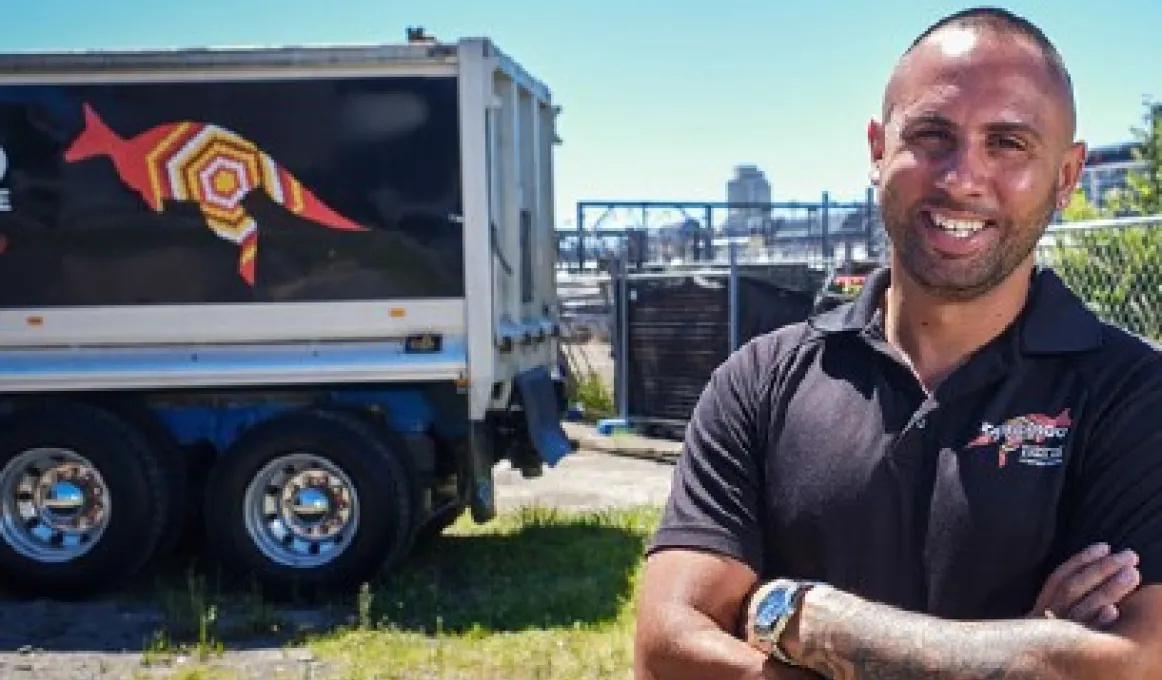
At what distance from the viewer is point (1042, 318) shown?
86.0 inches

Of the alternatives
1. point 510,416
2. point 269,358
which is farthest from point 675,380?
point 269,358

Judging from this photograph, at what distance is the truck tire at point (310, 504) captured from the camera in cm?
676

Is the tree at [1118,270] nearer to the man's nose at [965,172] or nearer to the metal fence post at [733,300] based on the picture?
the man's nose at [965,172]

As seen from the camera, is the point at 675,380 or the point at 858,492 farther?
the point at 675,380

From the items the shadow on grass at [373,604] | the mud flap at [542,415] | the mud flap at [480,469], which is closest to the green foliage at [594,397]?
the mud flap at [542,415]

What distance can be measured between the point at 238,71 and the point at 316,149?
0.60 m

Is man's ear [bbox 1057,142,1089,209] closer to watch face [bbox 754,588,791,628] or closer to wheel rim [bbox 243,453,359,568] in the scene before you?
watch face [bbox 754,588,791,628]

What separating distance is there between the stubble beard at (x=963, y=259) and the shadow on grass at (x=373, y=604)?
437cm

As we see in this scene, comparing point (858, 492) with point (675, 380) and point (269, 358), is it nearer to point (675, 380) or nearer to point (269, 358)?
point (269, 358)

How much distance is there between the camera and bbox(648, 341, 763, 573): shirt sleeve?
226 centimetres

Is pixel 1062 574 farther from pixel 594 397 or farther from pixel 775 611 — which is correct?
pixel 594 397

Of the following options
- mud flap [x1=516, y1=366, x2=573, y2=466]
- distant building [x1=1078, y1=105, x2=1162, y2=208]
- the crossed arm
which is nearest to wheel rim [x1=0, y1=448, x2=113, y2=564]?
mud flap [x1=516, y1=366, x2=573, y2=466]

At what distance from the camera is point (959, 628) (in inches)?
76.5

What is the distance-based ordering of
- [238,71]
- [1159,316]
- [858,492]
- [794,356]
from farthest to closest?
[238,71], [1159,316], [794,356], [858,492]
